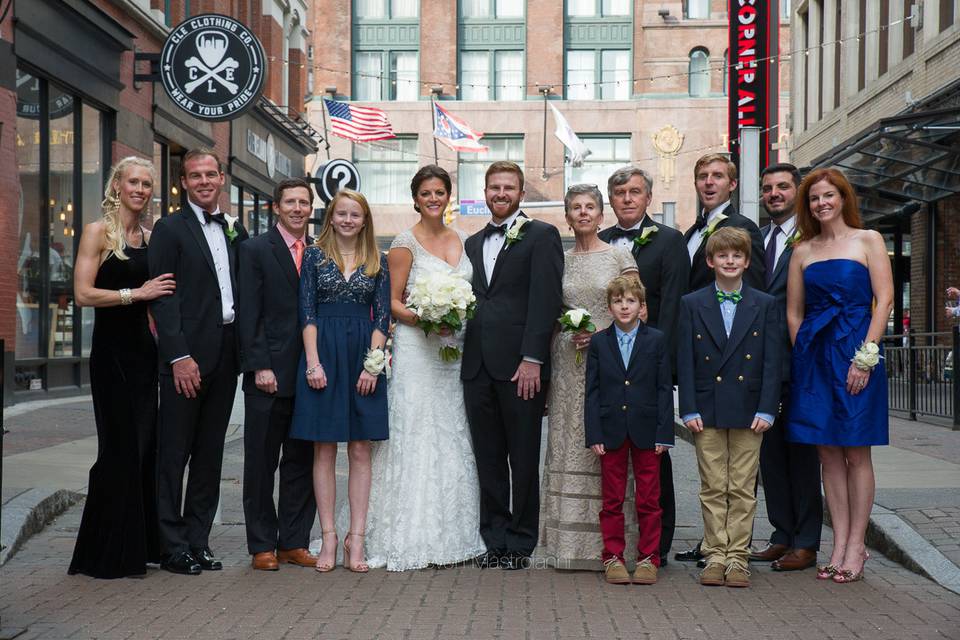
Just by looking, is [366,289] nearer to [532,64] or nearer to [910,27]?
[910,27]

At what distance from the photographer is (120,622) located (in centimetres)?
580

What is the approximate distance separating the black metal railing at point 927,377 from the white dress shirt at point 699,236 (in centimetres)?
761

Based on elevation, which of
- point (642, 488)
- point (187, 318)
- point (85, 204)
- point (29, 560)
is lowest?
point (29, 560)

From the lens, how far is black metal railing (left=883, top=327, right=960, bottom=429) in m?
15.1

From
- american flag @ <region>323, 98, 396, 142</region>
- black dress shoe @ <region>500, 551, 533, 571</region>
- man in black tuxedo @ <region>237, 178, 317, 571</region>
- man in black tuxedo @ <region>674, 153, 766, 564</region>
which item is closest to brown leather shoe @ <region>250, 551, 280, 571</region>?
man in black tuxedo @ <region>237, 178, 317, 571</region>

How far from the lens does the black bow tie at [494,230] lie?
24.6 ft

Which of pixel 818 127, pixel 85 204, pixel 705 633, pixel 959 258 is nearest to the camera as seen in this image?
pixel 705 633

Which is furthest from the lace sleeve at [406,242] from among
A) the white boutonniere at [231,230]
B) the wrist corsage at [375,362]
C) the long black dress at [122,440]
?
the long black dress at [122,440]

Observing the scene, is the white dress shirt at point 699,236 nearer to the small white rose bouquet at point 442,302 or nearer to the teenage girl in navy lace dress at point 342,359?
the small white rose bouquet at point 442,302

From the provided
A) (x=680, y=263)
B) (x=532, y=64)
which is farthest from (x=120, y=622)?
(x=532, y=64)

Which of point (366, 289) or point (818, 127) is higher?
point (818, 127)

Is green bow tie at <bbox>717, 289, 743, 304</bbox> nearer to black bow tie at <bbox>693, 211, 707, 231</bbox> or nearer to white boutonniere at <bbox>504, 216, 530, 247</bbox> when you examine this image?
black bow tie at <bbox>693, 211, 707, 231</bbox>

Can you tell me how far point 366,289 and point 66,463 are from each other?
4424mm

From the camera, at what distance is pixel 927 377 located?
16.0 metres
